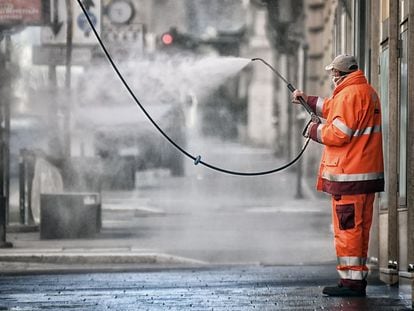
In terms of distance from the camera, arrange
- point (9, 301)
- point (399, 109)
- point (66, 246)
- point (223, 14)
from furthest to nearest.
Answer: point (223, 14)
point (66, 246)
point (399, 109)
point (9, 301)

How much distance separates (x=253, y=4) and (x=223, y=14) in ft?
5.40

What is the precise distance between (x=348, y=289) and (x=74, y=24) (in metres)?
8.88

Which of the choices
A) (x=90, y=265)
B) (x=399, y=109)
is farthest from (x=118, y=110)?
(x=399, y=109)

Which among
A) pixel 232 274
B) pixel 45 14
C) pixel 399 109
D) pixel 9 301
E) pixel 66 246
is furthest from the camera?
pixel 45 14

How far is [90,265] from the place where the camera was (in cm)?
1388

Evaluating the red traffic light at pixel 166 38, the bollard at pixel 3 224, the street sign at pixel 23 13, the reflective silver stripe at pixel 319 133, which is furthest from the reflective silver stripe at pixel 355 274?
the red traffic light at pixel 166 38

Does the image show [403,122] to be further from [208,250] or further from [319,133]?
[208,250]

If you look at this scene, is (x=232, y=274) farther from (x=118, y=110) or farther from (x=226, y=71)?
(x=118, y=110)

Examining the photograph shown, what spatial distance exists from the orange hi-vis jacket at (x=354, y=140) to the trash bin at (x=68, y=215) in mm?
6970

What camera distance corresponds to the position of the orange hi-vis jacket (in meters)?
9.62

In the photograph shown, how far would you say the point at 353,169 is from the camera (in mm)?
9672

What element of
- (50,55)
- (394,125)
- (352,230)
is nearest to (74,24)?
(50,55)

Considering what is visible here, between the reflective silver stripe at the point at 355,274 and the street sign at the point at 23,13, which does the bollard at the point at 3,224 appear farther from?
the reflective silver stripe at the point at 355,274

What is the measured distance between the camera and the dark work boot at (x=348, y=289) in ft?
31.8
